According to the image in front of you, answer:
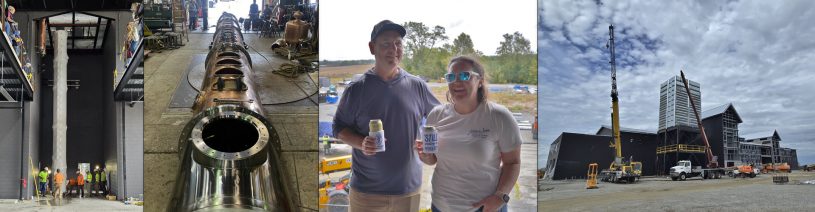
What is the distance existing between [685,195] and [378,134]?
2.71m

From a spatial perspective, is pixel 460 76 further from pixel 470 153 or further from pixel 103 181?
pixel 103 181

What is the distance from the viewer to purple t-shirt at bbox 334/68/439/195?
14.1 feet

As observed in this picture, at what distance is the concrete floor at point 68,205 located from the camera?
466 cm

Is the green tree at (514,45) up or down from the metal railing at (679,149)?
up

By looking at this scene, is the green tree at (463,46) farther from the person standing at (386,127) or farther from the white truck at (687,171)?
the white truck at (687,171)

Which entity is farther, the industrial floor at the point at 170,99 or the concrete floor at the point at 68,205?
the concrete floor at the point at 68,205

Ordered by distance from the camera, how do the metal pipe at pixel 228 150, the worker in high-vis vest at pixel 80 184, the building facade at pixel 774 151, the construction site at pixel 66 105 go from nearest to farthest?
the metal pipe at pixel 228 150, the construction site at pixel 66 105, the worker in high-vis vest at pixel 80 184, the building facade at pixel 774 151

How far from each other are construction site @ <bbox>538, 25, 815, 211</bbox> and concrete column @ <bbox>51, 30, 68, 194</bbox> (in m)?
3.40

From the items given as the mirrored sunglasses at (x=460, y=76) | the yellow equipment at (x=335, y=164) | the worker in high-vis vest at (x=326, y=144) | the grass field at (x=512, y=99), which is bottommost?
the yellow equipment at (x=335, y=164)

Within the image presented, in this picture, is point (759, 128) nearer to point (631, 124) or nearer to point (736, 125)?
point (736, 125)

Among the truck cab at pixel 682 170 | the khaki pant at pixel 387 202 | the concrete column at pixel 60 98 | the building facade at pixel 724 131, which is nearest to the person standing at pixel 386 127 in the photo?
the khaki pant at pixel 387 202

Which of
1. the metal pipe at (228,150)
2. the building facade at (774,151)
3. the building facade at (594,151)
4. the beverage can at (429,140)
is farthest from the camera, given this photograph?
the building facade at (774,151)

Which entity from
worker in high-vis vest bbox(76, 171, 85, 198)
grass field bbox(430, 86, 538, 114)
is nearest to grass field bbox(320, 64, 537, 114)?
grass field bbox(430, 86, 538, 114)

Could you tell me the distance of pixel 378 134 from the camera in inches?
167
